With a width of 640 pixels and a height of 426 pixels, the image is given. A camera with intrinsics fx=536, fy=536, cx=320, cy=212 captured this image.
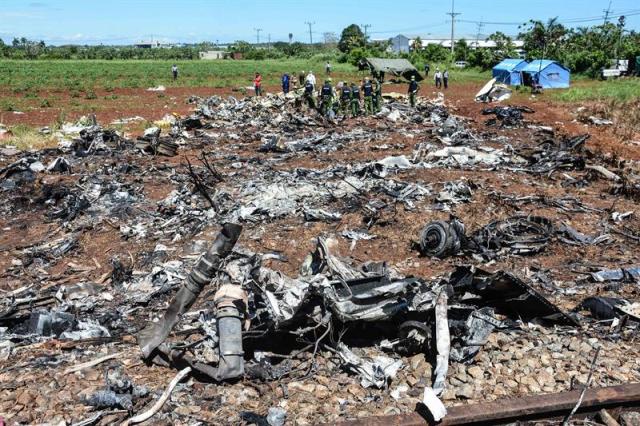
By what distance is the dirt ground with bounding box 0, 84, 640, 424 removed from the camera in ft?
14.9

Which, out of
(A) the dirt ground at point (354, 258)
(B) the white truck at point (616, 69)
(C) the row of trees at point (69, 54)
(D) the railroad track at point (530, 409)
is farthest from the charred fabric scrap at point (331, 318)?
(C) the row of trees at point (69, 54)

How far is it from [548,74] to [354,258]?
33504mm

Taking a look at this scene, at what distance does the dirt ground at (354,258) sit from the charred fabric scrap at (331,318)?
166 millimetres

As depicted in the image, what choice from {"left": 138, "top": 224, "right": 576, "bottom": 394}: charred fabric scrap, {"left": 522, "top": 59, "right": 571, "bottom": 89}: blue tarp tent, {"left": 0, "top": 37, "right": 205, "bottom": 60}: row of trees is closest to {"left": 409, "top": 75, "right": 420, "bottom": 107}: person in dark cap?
{"left": 522, "top": 59, "right": 571, "bottom": 89}: blue tarp tent

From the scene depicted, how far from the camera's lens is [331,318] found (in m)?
5.13

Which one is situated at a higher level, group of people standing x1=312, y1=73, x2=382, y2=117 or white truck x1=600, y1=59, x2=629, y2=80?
white truck x1=600, y1=59, x2=629, y2=80

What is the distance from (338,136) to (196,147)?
4653 millimetres

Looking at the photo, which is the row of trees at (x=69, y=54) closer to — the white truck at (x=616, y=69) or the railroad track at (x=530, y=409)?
the white truck at (x=616, y=69)

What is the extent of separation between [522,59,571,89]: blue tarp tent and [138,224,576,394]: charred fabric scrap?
34168 mm

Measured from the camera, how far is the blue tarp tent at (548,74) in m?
36.1

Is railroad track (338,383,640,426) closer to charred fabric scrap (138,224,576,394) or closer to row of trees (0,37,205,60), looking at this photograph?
charred fabric scrap (138,224,576,394)

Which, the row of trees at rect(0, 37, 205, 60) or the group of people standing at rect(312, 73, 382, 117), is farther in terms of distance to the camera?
the row of trees at rect(0, 37, 205, 60)

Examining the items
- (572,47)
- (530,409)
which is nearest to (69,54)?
(572,47)

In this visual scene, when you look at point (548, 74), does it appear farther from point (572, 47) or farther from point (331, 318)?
point (331, 318)
